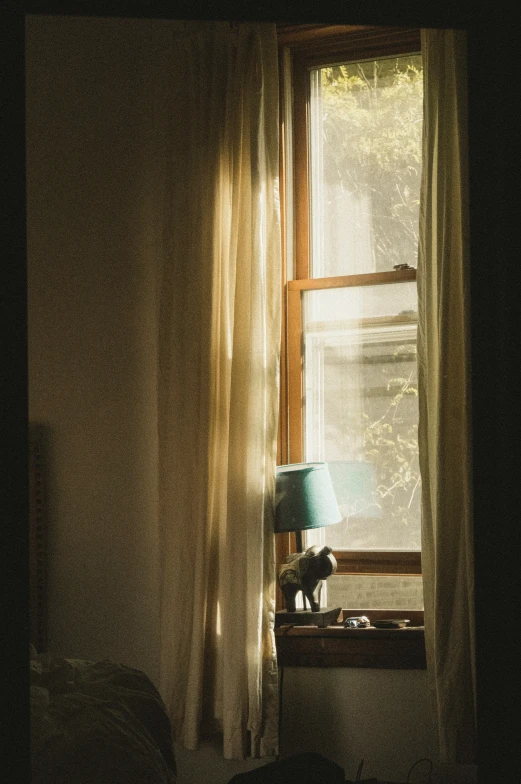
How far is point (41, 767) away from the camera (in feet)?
3.77

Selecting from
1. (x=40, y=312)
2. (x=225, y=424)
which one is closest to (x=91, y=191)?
(x=40, y=312)

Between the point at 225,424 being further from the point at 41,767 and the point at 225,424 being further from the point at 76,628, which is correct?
the point at 41,767

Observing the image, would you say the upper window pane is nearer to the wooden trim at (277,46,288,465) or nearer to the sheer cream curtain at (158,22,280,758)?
the wooden trim at (277,46,288,465)

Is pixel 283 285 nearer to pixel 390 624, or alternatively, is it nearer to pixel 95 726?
pixel 390 624

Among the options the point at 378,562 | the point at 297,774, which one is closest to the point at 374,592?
the point at 378,562

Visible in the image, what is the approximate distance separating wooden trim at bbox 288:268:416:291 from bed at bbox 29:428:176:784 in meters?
1.61

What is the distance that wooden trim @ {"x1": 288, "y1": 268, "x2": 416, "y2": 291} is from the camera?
2.77 m

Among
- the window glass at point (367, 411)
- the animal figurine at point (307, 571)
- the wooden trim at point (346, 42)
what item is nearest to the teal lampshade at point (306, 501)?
the animal figurine at point (307, 571)

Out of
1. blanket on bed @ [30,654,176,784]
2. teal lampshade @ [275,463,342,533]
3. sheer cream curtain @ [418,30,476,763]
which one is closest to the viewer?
blanket on bed @ [30,654,176,784]

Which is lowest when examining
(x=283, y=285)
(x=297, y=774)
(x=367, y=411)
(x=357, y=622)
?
(x=297, y=774)

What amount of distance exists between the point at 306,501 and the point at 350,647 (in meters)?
0.55

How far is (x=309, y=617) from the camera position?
2.61 metres

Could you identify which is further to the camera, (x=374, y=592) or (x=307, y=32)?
(x=307, y=32)

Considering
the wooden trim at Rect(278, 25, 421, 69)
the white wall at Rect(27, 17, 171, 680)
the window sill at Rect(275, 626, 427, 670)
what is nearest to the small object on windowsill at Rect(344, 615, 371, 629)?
the window sill at Rect(275, 626, 427, 670)
